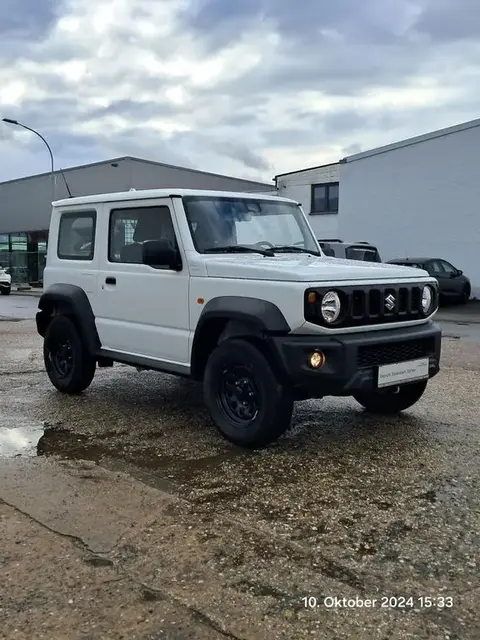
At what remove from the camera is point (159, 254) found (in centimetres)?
558

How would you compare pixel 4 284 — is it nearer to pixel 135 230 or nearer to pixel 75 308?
pixel 75 308

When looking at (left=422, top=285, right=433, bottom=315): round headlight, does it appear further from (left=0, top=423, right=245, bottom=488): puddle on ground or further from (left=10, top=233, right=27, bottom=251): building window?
(left=10, top=233, right=27, bottom=251): building window

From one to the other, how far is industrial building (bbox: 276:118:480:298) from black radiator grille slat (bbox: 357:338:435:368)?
68.6ft

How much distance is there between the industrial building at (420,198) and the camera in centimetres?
2512

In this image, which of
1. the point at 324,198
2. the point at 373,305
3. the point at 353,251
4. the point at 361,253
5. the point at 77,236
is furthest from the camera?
the point at 324,198

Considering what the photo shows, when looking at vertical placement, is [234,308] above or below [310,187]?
below

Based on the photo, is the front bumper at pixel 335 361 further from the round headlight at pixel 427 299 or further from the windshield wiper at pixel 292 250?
the windshield wiper at pixel 292 250

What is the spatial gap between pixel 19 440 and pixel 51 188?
44.5 m

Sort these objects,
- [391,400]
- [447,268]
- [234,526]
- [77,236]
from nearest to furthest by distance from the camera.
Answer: [234,526] < [391,400] < [77,236] < [447,268]

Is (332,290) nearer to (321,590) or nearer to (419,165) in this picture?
(321,590)

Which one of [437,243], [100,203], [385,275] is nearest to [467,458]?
[385,275]

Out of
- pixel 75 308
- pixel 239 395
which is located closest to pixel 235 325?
pixel 239 395

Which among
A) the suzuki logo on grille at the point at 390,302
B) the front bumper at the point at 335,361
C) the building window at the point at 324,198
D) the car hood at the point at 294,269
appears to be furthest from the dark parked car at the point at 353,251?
the building window at the point at 324,198

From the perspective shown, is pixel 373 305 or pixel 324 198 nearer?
pixel 373 305
